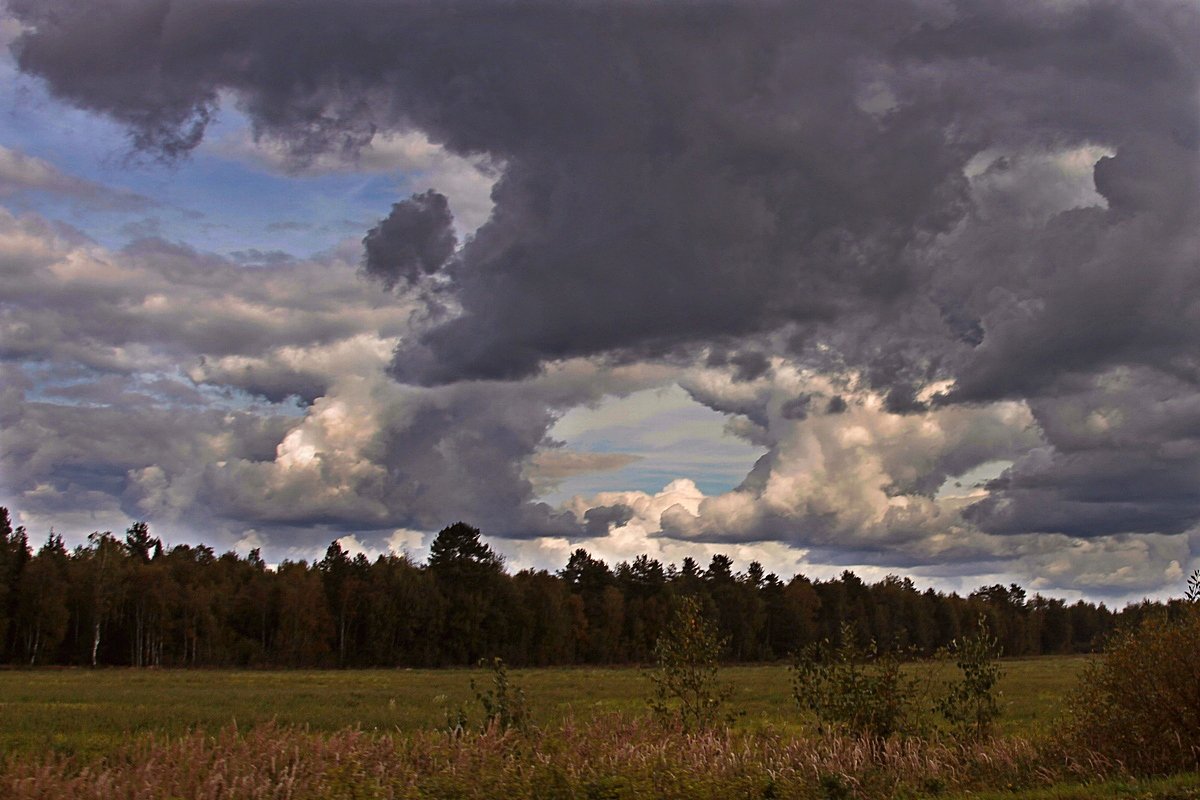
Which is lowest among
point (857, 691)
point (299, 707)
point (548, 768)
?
point (299, 707)

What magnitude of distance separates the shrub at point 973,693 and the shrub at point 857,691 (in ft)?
3.30

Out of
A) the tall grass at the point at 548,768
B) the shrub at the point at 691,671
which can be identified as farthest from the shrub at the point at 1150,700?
the shrub at the point at 691,671

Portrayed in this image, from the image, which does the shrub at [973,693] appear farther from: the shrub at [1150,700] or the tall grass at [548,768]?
the shrub at [1150,700]

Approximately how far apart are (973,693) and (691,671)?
7.31 m

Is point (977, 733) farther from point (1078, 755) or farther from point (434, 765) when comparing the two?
point (434, 765)

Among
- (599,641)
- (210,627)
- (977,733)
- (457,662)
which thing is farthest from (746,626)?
(977,733)

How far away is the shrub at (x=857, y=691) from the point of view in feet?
90.7

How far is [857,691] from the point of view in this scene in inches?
1099

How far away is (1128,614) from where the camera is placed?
2683 cm

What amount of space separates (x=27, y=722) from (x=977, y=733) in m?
31.0

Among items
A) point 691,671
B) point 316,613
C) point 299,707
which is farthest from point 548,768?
point 316,613

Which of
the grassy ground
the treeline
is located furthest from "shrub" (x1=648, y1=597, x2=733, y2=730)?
the treeline

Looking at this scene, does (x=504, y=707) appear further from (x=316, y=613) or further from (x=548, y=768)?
(x=316, y=613)

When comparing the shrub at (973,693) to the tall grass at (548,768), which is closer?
the tall grass at (548,768)
